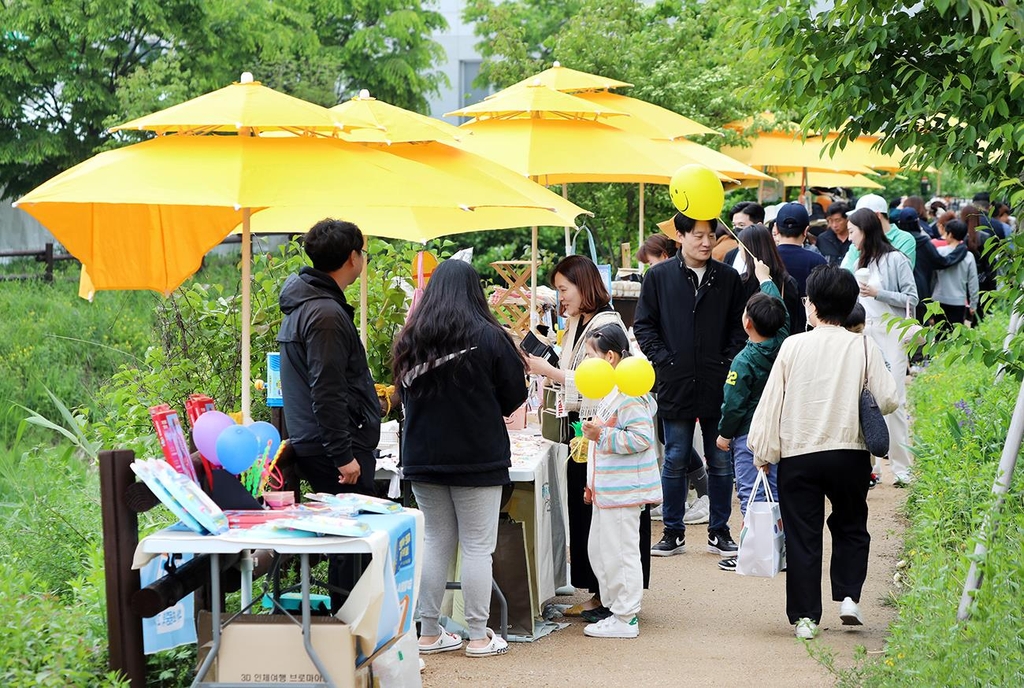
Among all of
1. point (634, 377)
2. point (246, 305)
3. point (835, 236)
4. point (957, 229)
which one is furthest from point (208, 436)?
point (957, 229)

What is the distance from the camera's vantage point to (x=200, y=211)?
21.1 ft

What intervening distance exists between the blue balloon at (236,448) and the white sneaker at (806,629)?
2.86 meters

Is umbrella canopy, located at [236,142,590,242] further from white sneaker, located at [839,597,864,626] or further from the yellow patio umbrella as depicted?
white sneaker, located at [839,597,864,626]

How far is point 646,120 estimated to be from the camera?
36.3 feet

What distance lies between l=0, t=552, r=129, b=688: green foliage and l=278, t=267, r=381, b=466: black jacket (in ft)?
3.40

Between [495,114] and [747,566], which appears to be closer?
[747,566]

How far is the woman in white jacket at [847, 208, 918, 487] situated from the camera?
30.7ft

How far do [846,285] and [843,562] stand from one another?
1333mm

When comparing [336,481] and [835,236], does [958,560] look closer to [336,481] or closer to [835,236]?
[336,481]

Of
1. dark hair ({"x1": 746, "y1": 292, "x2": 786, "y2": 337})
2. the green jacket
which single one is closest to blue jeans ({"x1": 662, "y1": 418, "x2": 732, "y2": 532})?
the green jacket

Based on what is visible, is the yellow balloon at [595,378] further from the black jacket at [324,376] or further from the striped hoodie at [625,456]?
the black jacket at [324,376]

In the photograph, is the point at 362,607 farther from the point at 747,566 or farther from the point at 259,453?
the point at 747,566

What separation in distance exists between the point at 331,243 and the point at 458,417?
908mm

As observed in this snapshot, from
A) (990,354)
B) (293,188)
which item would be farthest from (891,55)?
(293,188)
